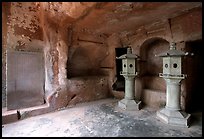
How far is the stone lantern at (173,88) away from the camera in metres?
3.40

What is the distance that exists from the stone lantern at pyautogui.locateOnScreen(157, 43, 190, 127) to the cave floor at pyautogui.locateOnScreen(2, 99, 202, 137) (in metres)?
0.21

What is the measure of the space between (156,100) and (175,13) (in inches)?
109

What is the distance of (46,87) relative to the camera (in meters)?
4.68

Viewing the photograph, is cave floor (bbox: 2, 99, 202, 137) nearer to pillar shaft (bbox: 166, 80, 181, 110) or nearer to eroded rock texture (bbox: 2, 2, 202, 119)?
pillar shaft (bbox: 166, 80, 181, 110)

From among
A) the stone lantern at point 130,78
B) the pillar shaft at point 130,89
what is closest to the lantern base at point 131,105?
the stone lantern at point 130,78

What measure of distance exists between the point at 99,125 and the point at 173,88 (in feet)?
7.03

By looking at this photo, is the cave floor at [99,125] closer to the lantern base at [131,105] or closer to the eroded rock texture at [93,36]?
the lantern base at [131,105]

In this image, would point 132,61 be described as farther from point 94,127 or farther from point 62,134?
point 62,134

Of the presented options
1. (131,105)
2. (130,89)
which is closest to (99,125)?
(131,105)

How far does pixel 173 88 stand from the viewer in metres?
3.57

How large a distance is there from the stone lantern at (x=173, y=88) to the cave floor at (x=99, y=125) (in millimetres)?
206


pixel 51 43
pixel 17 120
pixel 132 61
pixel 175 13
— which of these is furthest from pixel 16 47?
pixel 175 13

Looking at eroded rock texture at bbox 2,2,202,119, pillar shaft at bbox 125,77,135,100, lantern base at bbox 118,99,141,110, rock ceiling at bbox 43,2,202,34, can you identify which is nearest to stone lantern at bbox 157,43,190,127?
eroded rock texture at bbox 2,2,202,119

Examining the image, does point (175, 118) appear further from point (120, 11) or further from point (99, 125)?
point (120, 11)
